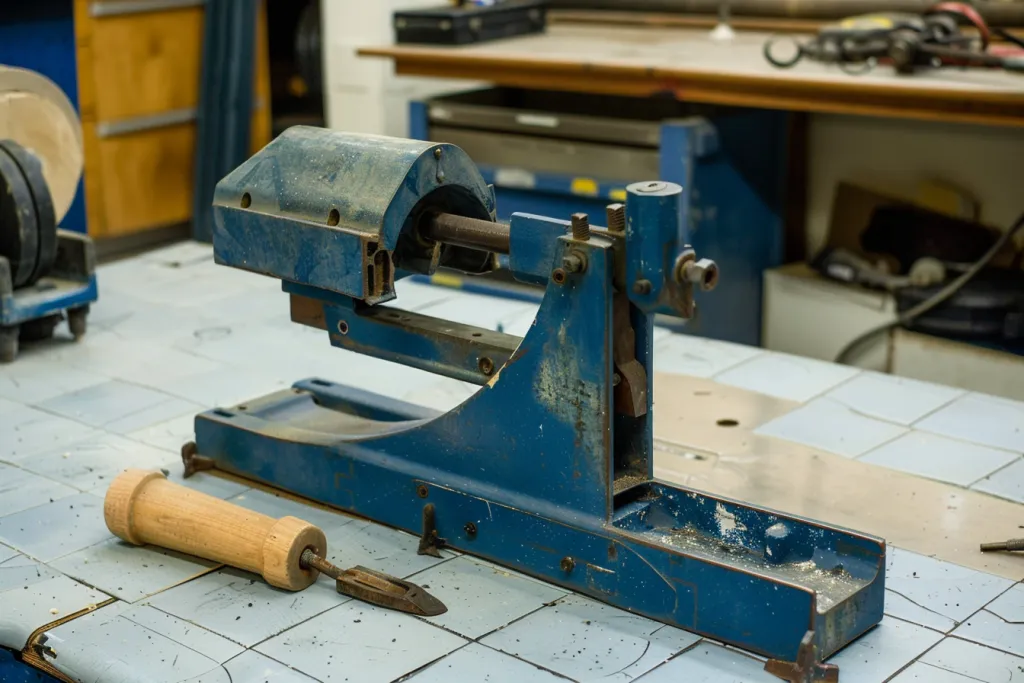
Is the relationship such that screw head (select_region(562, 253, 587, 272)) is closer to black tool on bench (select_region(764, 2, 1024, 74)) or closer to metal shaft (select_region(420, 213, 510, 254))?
metal shaft (select_region(420, 213, 510, 254))

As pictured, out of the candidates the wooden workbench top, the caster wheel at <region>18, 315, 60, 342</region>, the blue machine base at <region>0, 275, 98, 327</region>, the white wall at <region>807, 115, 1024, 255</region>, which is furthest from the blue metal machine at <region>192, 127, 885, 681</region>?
→ the white wall at <region>807, 115, 1024, 255</region>

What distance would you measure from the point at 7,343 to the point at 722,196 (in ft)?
7.70

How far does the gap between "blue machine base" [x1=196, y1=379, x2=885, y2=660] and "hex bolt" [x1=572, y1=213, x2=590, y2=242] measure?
455mm

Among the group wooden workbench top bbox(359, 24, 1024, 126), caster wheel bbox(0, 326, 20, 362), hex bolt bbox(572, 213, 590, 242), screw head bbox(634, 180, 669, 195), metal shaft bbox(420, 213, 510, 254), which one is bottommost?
caster wheel bbox(0, 326, 20, 362)

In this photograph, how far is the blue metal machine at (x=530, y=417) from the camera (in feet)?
7.39

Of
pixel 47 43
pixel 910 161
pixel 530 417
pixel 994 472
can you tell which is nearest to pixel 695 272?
pixel 530 417

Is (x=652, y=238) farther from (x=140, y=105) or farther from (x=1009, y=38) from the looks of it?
(x=140, y=105)

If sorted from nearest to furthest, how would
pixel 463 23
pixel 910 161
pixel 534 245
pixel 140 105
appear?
pixel 534 245 → pixel 463 23 → pixel 910 161 → pixel 140 105

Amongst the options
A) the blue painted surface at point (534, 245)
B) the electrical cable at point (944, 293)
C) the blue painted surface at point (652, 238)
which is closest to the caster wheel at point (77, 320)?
the blue painted surface at point (534, 245)

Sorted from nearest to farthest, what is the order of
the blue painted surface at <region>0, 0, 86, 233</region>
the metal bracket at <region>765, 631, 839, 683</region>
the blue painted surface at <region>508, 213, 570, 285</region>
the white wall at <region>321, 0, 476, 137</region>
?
the metal bracket at <region>765, 631, 839, 683</region>
the blue painted surface at <region>508, 213, 570, 285</region>
the blue painted surface at <region>0, 0, 86, 233</region>
the white wall at <region>321, 0, 476, 137</region>

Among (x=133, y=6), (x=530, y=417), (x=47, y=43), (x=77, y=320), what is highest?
(x=133, y=6)

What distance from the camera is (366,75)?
548cm

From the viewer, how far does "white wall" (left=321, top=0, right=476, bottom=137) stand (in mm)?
5430

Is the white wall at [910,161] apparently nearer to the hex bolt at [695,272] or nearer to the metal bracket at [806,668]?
the hex bolt at [695,272]
